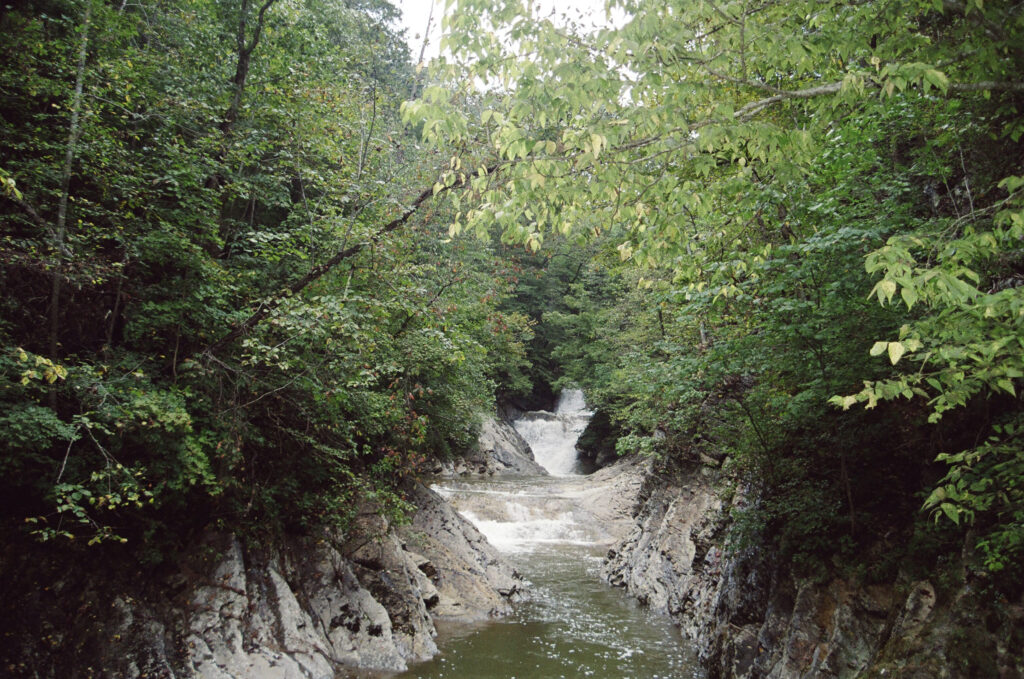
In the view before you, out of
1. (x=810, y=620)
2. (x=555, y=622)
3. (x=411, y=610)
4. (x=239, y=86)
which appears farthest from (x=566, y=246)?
(x=555, y=622)

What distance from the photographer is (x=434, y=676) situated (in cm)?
709

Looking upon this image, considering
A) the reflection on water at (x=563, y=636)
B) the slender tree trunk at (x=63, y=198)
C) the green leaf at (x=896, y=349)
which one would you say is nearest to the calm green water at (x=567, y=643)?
the reflection on water at (x=563, y=636)

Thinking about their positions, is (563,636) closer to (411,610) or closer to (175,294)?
(411,610)

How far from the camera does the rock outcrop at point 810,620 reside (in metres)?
4.14

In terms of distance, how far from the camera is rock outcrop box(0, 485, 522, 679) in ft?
16.6

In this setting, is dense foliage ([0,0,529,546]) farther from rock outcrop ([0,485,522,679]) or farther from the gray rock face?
the gray rock face

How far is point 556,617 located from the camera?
9.80 meters

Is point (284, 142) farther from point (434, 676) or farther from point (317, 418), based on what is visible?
point (434, 676)

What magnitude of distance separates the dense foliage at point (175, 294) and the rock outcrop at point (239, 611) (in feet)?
1.47

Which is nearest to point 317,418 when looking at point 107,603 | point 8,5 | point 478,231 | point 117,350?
point 117,350

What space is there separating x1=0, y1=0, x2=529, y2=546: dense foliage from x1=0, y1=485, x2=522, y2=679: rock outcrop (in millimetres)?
448

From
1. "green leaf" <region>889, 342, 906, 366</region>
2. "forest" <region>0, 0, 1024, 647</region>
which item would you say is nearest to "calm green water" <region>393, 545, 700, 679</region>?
"forest" <region>0, 0, 1024, 647</region>

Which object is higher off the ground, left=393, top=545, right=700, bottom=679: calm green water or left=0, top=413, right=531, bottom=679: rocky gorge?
left=0, top=413, right=531, bottom=679: rocky gorge

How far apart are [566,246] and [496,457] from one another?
22.4m
